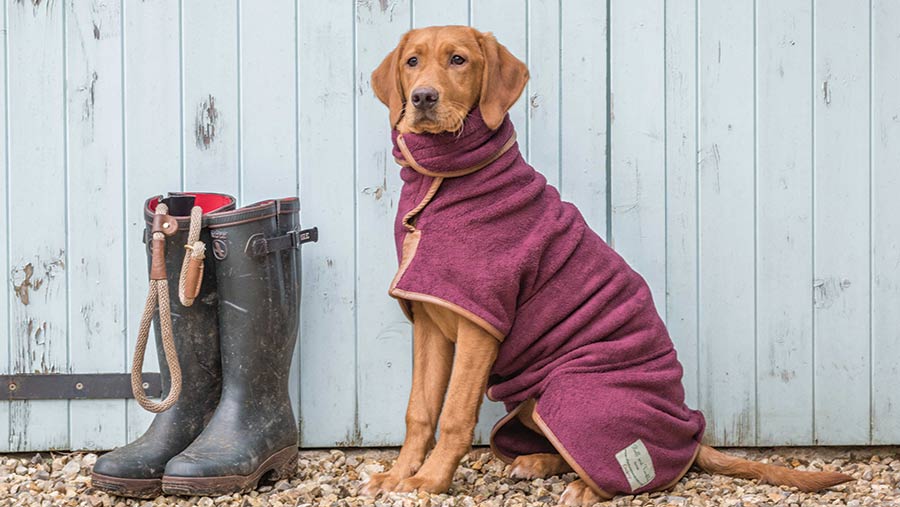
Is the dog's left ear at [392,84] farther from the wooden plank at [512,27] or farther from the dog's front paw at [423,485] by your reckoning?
the dog's front paw at [423,485]

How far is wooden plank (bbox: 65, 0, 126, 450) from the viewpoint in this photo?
10.9 ft

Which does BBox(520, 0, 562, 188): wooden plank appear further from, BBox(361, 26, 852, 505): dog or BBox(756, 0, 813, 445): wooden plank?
BBox(756, 0, 813, 445): wooden plank

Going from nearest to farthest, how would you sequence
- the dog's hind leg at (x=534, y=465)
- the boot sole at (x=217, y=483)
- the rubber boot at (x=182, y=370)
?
1. the boot sole at (x=217, y=483)
2. the rubber boot at (x=182, y=370)
3. the dog's hind leg at (x=534, y=465)

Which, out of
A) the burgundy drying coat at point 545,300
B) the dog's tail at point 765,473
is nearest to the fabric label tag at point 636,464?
the burgundy drying coat at point 545,300

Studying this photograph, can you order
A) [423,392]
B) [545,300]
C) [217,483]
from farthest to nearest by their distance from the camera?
1. [423,392]
2. [545,300]
3. [217,483]

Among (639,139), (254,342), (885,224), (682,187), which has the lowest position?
(254,342)

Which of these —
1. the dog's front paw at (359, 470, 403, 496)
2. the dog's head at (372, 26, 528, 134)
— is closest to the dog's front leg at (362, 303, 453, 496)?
the dog's front paw at (359, 470, 403, 496)

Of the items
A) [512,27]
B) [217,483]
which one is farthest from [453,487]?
[512,27]

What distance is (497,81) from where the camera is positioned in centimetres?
293

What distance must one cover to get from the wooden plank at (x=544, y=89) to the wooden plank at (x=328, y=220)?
1.85 ft

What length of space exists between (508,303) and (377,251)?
696 millimetres

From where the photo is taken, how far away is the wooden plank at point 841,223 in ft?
11.1

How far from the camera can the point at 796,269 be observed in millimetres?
3426

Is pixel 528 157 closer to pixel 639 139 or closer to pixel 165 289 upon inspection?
pixel 639 139
